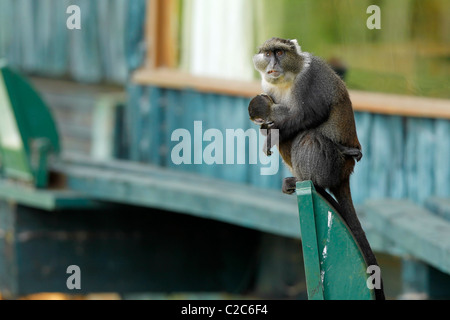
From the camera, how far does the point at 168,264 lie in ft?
29.5

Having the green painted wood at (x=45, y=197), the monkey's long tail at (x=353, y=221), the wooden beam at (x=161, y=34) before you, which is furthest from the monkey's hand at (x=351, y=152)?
the wooden beam at (x=161, y=34)

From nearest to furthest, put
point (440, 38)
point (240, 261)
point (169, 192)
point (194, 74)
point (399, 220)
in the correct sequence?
1. point (399, 220)
2. point (440, 38)
3. point (169, 192)
4. point (194, 74)
5. point (240, 261)

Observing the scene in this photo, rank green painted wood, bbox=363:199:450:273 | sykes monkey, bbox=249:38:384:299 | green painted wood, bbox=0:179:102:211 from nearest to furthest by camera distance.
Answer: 1. sykes monkey, bbox=249:38:384:299
2. green painted wood, bbox=363:199:450:273
3. green painted wood, bbox=0:179:102:211

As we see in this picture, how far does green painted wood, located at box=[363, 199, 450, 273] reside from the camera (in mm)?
5453

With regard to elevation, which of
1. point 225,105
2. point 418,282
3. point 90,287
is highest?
point 225,105

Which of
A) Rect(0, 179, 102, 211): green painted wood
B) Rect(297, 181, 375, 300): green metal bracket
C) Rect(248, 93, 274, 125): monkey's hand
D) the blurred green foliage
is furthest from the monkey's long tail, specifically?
Rect(0, 179, 102, 211): green painted wood

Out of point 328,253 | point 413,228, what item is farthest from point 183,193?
point 328,253

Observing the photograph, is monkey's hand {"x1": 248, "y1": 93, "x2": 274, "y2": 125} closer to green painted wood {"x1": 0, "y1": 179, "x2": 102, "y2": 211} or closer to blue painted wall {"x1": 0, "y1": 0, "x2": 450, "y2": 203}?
blue painted wall {"x1": 0, "y1": 0, "x2": 450, "y2": 203}

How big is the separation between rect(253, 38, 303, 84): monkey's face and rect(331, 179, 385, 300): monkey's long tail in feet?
1.94

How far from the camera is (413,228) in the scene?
5863 mm

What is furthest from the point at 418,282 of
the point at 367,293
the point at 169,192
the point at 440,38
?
the point at 367,293

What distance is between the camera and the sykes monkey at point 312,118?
4.33 meters
